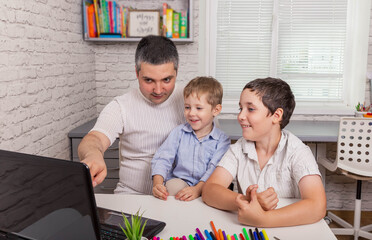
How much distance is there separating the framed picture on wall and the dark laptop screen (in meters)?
2.44

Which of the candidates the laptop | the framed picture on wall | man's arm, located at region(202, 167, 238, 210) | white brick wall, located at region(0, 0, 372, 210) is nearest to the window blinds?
white brick wall, located at region(0, 0, 372, 210)

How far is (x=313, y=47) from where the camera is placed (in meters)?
3.34

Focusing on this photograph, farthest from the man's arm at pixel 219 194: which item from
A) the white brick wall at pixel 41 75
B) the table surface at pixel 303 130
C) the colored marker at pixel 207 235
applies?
the table surface at pixel 303 130

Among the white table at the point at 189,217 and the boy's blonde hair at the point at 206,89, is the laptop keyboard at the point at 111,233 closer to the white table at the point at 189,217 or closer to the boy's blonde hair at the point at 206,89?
the white table at the point at 189,217

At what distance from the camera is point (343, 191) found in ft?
11.2

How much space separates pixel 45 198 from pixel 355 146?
7.18 ft

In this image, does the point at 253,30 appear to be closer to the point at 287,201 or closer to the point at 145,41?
the point at 145,41

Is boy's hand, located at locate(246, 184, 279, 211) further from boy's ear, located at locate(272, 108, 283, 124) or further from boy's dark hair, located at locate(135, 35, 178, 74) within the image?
boy's dark hair, located at locate(135, 35, 178, 74)

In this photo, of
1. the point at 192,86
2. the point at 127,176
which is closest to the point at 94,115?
the point at 127,176

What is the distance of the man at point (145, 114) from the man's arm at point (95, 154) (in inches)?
1.6

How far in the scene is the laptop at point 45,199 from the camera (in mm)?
709

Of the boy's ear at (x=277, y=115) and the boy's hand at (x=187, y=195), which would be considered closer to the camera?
the boy's hand at (x=187, y=195)

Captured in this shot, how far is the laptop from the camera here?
2.33 feet

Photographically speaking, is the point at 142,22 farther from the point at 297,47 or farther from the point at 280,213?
the point at 280,213
